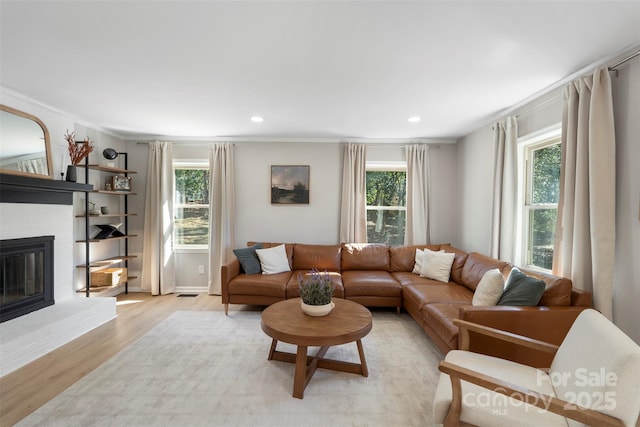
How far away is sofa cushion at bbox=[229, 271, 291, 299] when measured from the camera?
134 inches

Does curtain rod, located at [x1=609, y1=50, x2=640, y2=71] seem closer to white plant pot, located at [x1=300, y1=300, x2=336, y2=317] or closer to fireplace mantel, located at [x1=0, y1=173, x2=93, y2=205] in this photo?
white plant pot, located at [x1=300, y1=300, x2=336, y2=317]

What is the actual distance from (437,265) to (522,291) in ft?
4.71

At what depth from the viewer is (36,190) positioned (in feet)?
9.32

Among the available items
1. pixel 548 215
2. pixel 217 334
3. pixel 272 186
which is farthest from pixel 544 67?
pixel 217 334

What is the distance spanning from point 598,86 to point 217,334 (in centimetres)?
399

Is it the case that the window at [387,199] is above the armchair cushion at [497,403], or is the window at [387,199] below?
above

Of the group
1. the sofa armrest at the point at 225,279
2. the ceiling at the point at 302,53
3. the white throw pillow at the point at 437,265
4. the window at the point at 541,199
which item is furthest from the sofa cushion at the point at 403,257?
the sofa armrest at the point at 225,279

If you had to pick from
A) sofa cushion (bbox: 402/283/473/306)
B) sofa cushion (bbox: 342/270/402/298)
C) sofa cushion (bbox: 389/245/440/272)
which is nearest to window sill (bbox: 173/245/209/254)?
sofa cushion (bbox: 342/270/402/298)

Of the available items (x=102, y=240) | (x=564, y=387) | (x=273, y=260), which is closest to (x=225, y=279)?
(x=273, y=260)

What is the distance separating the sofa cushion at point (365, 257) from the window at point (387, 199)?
521mm

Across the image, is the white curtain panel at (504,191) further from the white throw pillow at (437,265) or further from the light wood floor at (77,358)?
the light wood floor at (77,358)

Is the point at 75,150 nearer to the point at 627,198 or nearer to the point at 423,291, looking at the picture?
the point at 423,291

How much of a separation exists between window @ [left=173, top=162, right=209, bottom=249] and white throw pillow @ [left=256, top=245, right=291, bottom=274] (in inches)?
51.7

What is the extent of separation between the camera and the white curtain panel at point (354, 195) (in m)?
4.36
